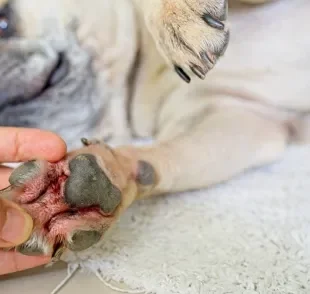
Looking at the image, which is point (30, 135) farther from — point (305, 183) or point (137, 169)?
point (305, 183)

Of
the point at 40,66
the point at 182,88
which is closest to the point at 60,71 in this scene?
the point at 40,66

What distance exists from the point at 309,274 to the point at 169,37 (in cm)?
39

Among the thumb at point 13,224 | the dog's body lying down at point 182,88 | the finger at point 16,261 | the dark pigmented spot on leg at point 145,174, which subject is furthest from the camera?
the dog's body lying down at point 182,88

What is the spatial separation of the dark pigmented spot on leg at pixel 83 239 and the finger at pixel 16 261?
7 centimetres

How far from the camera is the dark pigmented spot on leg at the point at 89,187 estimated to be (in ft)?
2.54

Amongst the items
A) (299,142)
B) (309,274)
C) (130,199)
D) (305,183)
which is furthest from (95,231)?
(299,142)

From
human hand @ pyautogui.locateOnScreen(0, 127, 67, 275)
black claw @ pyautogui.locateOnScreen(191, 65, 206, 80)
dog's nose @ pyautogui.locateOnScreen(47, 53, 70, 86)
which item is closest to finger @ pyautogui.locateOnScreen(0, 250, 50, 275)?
human hand @ pyautogui.locateOnScreen(0, 127, 67, 275)

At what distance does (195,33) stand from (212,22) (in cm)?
3

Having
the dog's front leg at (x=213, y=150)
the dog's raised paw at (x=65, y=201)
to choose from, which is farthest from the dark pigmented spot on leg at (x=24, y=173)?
the dog's front leg at (x=213, y=150)

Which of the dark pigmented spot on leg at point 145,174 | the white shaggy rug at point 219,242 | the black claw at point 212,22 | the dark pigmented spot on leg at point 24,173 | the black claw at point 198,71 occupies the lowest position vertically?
the white shaggy rug at point 219,242

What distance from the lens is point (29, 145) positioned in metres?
0.86

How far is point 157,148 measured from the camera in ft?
3.49

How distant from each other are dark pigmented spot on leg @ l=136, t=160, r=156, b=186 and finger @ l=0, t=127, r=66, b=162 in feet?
0.51

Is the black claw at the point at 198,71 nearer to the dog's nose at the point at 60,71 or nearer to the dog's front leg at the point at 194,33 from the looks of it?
the dog's front leg at the point at 194,33
